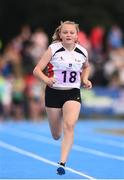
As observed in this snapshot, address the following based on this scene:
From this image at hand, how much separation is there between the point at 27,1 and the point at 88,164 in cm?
1945

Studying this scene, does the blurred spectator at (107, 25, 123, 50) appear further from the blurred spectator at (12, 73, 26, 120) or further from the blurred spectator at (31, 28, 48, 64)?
the blurred spectator at (12, 73, 26, 120)

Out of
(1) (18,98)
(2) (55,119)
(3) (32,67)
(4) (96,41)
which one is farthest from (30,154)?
(4) (96,41)

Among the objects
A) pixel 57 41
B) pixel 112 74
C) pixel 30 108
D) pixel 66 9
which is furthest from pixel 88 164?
pixel 66 9

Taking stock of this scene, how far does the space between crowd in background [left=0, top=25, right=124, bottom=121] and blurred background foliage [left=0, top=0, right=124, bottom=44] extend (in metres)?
2.26

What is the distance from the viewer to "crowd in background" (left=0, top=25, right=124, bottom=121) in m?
24.8

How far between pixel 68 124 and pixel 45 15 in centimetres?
2099

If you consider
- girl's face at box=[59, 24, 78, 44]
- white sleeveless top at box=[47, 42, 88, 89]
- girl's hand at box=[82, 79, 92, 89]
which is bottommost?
girl's hand at box=[82, 79, 92, 89]

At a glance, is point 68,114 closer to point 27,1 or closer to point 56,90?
point 56,90

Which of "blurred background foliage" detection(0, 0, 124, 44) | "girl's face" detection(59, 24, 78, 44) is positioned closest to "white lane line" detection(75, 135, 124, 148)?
"girl's face" detection(59, 24, 78, 44)

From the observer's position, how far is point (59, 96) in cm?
1133

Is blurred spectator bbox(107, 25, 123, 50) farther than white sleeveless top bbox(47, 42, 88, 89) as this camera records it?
Yes

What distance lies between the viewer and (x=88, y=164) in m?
13.3

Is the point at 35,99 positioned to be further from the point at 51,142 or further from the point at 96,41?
the point at 51,142

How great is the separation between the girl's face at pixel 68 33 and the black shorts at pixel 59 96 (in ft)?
2.31
